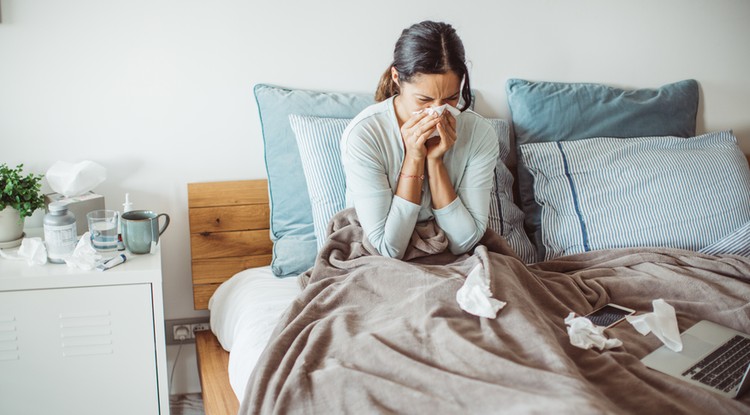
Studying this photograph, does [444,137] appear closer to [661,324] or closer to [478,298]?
[478,298]

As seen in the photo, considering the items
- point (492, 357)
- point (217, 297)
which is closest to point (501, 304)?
point (492, 357)

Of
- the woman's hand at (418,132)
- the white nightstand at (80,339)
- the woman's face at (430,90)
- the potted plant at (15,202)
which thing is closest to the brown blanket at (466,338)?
the woman's hand at (418,132)

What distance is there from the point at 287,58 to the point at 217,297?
786 mm

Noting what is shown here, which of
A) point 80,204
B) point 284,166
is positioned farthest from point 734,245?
point 80,204

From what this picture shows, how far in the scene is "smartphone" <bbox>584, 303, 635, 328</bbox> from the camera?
4.83ft

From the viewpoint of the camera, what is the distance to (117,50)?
1.92m

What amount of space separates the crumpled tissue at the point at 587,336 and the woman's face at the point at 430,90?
611 mm

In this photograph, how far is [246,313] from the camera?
66.4 inches

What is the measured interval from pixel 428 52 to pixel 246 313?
0.81 m

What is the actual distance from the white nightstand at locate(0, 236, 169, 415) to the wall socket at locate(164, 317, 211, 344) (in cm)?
48

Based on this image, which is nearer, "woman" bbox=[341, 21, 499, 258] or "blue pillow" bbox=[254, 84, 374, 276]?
"woman" bbox=[341, 21, 499, 258]

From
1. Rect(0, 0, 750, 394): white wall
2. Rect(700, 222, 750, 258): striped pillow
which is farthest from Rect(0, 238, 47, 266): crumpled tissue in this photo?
Rect(700, 222, 750, 258): striped pillow

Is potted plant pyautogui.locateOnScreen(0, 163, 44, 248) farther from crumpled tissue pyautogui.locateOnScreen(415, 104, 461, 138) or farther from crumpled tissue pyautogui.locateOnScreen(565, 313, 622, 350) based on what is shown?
crumpled tissue pyautogui.locateOnScreen(565, 313, 622, 350)

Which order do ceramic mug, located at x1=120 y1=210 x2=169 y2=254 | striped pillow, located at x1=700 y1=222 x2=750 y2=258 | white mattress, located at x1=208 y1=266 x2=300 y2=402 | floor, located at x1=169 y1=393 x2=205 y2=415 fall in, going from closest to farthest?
1. white mattress, located at x1=208 y1=266 x2=300 y2=402
2. ceramic mug, located at x1=120 y1=210 x2=169 y2=254
3. striped pillow, located at x1=700 y1=222 x2=750 y2=258
4. floor, located at x1=169 y1=393 x2=205 y2=415
